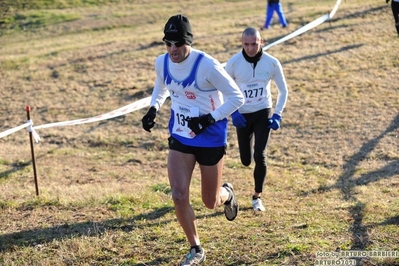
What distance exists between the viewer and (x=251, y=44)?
643 cm

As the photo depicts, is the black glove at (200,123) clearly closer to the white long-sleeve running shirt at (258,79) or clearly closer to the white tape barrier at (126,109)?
Answer: the white long-sleeve running shirt at (258,79)

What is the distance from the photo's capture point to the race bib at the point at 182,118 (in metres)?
5.09

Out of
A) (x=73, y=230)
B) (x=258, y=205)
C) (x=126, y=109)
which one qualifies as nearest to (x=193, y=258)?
(x=73, y=230)

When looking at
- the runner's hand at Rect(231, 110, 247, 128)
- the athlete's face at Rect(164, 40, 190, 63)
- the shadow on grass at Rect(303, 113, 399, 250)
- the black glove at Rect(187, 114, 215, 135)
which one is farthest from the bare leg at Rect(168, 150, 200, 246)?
the shadow on grass at Rect(303, 113, 399, 250)

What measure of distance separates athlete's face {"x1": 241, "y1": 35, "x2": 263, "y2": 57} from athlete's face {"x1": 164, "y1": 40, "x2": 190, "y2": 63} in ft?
5.20

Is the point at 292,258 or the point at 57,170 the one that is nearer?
the point at 292,258

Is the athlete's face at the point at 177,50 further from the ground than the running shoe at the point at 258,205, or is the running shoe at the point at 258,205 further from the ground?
the athlete's face at the point at 177,50

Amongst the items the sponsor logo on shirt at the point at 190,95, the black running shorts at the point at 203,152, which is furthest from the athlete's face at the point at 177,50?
the black running shorts at the point at 203,152

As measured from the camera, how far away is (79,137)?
11.4m

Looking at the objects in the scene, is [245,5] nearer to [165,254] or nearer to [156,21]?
[156,21]

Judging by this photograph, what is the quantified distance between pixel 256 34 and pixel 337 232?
7.43 feet

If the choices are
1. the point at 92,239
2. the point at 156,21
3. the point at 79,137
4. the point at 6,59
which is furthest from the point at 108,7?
the point at 92,239

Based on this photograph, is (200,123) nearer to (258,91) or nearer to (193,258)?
(193,258)

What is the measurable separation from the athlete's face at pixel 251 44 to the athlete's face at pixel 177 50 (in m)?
1.59
